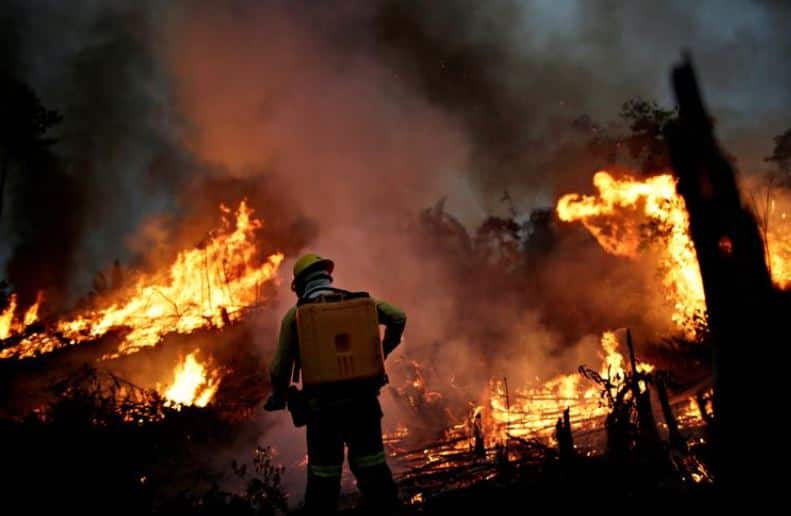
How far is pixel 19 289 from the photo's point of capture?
30656 mm

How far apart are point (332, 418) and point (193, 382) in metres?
14.9

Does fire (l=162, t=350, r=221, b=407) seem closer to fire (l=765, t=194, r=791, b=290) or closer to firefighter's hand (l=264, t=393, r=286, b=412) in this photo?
firefighter's hand (l=264, t=393, r=286, b=412)

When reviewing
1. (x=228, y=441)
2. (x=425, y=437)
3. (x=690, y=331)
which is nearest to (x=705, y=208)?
(x=425, y=437)

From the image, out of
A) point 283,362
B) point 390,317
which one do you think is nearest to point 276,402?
point 283,362

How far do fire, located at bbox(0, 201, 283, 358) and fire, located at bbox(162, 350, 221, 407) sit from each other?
5.28 ft

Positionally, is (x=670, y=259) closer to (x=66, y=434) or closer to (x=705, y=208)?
(x=705, y=208)

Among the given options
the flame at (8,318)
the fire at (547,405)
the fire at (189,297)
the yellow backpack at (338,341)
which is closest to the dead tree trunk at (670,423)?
the fire at (547,405)

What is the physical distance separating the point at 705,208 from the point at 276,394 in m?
3.24

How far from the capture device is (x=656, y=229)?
19.1 meters

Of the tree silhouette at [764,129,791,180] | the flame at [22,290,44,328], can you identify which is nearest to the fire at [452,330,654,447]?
the tree silhouette at [764,129,791,180]

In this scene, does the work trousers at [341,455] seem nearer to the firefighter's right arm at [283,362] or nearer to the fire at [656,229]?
the firefighter's right arm at [283,362]

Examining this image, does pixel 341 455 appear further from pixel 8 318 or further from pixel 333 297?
pixel 8 318

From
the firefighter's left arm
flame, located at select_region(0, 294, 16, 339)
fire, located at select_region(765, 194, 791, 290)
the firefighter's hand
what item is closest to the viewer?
the firefighter's hand

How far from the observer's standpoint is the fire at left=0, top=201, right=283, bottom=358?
17.0 m
